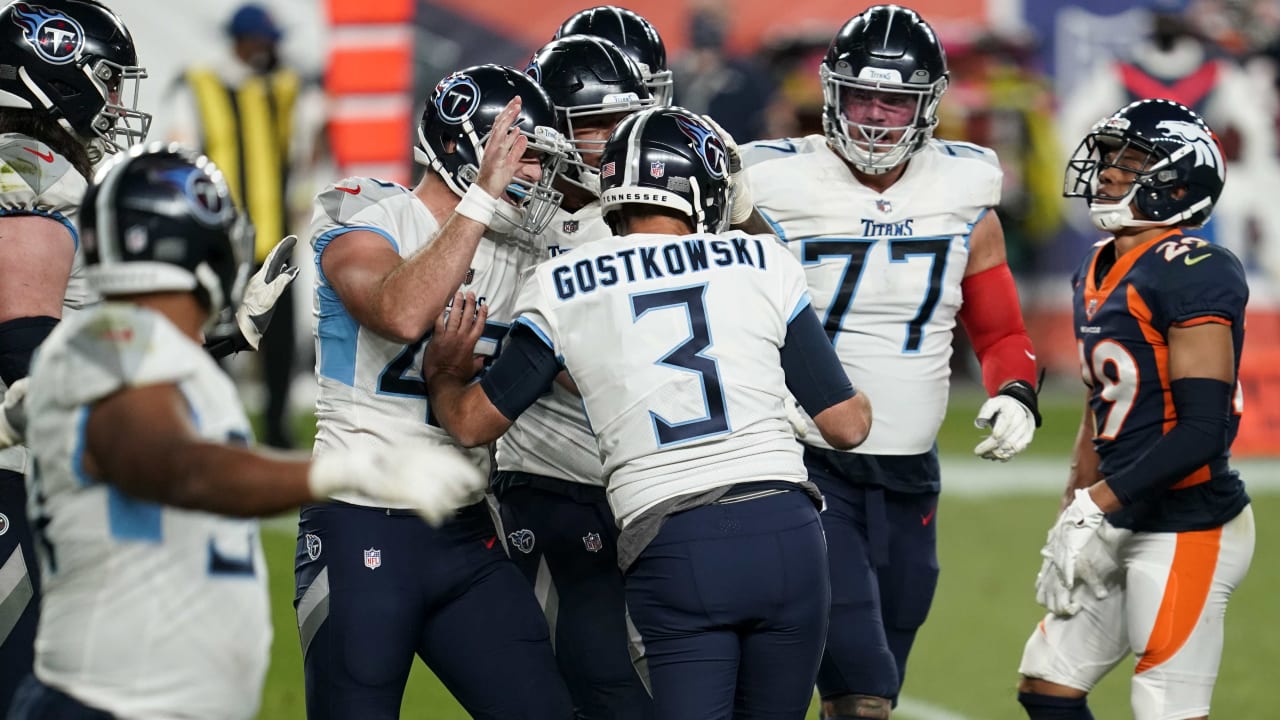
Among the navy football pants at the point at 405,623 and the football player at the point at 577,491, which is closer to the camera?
the navy football pants at the point at 405,623

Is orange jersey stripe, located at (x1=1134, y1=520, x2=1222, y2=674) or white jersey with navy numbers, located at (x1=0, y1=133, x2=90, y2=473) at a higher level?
white jersey with navy numbers, located at (x1=0, y1=133, x2=90, y2=473)

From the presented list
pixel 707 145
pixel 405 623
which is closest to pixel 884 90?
pixel 707 145

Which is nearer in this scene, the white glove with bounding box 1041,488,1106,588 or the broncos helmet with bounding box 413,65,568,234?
the broncos helmet with bounding box 413,65,568,234

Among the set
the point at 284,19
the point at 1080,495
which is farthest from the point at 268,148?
the point at 1080,495

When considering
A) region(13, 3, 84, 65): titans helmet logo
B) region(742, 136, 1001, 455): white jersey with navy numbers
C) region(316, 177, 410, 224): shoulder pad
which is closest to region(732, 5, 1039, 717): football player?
region(742, 136, 1001, 455): white jersey with navy numbers

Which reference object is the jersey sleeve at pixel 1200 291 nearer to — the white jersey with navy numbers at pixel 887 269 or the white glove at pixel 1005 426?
the white glove at pixel 1005 426

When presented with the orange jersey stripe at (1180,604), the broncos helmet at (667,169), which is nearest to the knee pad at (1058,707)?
the orange jersey stripe at (1180,604)

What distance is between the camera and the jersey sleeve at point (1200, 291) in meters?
4.04

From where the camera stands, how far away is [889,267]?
4.57 meters

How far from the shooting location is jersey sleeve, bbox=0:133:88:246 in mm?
3668

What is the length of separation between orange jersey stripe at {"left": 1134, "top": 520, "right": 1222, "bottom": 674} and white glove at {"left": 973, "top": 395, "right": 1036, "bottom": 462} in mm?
515

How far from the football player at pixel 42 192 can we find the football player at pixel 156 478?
0.71 meters

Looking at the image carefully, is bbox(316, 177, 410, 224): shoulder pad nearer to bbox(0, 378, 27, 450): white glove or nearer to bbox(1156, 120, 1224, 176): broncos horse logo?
bbox(0, 378, 27, 450): white glove

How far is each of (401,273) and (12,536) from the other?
3.76 feet
